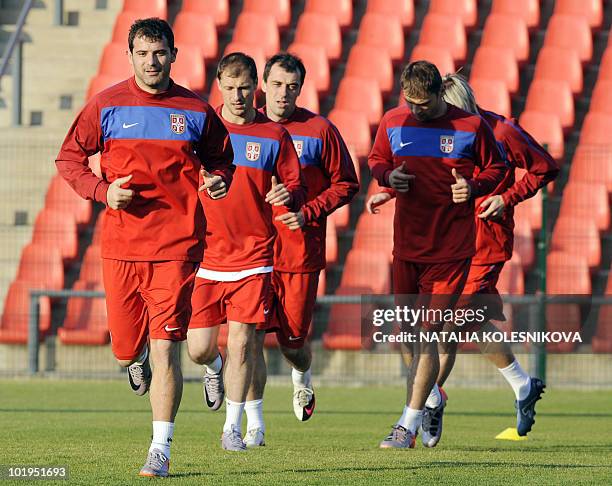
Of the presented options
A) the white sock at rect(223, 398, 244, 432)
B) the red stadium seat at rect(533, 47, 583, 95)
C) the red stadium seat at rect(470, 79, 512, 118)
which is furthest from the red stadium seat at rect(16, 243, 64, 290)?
the white sock at rect(223, 398, 244, 432)

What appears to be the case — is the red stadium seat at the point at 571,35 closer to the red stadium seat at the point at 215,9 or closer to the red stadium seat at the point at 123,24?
the red stadium seat at the point at 215,9

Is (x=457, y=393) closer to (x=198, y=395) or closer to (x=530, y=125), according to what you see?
(x=198, y=395)

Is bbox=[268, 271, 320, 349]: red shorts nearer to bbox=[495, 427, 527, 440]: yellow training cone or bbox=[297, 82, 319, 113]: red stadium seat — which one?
bbox=[495, 427, 527, 440]: yellow training cone

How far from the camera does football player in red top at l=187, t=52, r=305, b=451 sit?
7.45m

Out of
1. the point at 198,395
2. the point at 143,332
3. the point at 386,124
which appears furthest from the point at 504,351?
the point at 198,395

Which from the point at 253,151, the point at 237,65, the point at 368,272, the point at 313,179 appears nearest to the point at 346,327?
the point at 368,272

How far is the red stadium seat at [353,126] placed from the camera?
1559 centimetres

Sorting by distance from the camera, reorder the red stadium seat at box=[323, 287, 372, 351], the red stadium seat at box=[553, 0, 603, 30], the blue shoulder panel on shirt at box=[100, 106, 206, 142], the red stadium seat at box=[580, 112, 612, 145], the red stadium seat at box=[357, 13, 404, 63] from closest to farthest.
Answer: the blue shoulder panel on shirt at box=[100, 106, 206, 142], the red stadium seat at box=[323, 287, 372, 351], the red stadium seat at box=[580, 112, 612, 145], the red stadium seat at box=[357, 13, 404, 63], the red stadium seat at box=[553, 0, 603, 30]

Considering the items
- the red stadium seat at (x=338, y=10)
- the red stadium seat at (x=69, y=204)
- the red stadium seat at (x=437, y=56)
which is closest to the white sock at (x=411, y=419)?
the red stadium seat at (x=69, y=204)

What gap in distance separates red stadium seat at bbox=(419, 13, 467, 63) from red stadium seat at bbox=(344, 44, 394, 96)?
0.60 meters

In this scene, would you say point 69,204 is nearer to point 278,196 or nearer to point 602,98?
point 602,98

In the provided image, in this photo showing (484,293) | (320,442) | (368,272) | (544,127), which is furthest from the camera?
(544,127)

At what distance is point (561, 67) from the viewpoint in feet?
53.6

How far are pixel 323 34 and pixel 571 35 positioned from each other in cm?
300
